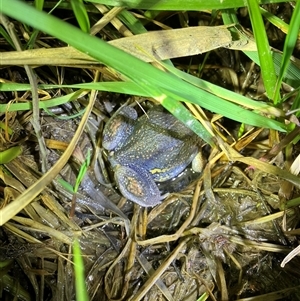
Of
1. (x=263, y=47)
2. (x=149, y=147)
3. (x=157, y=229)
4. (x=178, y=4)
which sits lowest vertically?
(x=157, y=229)

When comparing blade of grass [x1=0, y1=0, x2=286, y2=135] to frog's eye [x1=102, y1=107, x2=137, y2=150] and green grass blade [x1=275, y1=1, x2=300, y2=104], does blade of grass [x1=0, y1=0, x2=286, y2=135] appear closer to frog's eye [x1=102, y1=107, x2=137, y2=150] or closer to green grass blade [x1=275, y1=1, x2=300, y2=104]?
green grass blade [x1=275, y1=1, x2=300, y2=104]

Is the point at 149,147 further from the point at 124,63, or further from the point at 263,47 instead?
the point at 124,63

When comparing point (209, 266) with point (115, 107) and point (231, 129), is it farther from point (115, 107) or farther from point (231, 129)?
point (115, 107)

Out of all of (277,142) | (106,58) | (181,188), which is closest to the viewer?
(106,58)

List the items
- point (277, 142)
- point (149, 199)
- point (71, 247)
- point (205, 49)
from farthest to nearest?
1. point (149, 199)
2. point (71, 247)
3. point (277, 142)
4. point (205, 49)

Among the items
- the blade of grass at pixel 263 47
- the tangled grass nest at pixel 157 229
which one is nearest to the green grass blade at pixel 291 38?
the blade of grass at pixel 263 47

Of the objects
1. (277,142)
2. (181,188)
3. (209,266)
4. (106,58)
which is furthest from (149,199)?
(106,58)

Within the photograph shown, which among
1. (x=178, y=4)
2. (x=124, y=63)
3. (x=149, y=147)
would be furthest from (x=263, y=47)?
(x=149, y=147)

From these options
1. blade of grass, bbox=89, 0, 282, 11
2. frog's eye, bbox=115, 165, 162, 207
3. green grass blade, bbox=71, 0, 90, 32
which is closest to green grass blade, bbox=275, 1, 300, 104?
blade of grass, bbox=89, 0, 282, 11
